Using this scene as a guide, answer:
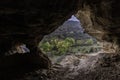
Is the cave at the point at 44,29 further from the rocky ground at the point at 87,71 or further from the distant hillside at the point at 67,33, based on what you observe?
the distant hillside at the point at 67,33

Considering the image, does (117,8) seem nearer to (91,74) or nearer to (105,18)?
(105,18)

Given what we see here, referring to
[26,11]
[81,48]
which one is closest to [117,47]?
[26,11]

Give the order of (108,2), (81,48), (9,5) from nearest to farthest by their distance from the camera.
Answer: (9,5) → (108,2) → (81,48)

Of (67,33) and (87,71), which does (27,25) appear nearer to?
(87,71)

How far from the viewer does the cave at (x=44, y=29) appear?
6273mm

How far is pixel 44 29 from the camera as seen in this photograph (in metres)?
7.66

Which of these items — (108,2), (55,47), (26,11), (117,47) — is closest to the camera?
(26,11)

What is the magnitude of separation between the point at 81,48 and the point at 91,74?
15.0 m

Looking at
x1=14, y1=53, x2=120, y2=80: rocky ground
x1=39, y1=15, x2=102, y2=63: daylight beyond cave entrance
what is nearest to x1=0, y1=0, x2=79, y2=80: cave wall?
x1=14, y1=53, x2=120, y2=80: rocky ground

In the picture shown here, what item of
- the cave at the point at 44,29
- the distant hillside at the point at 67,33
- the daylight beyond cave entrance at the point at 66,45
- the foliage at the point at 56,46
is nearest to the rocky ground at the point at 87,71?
the cave at the point at 44,29

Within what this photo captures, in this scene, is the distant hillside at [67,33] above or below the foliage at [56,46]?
above

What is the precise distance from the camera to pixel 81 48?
24.1 m

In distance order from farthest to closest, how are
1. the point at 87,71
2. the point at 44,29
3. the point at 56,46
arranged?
the point at 56,46
the point at 87,71
the point at 44,29

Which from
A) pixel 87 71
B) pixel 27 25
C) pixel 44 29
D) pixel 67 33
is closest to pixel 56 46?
pixel 67 33
